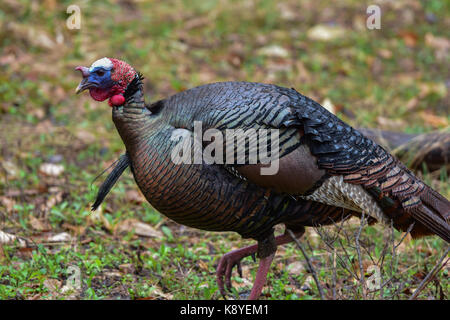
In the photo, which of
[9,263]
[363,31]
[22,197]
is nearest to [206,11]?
[363,31]

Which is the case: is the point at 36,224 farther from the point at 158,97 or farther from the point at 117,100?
the point at 158,97

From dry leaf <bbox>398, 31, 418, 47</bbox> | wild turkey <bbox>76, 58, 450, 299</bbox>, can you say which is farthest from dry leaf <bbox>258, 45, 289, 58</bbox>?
wild turkey <bbox>76, 58, 450, 299</bbox>

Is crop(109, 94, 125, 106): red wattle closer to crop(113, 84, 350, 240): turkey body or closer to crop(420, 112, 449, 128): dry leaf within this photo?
crop(113, 84, 350, 240): turkey body

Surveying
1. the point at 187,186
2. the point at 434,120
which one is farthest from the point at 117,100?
the point at 434,120

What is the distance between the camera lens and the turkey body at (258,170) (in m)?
3.38

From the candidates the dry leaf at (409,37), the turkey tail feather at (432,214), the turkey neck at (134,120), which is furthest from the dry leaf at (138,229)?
the dry leaf at (409,37)

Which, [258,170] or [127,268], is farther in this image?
[127,268]

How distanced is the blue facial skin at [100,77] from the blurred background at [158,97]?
119cm

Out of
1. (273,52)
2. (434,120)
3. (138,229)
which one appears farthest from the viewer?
(273,52)

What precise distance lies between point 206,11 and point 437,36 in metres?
2.92

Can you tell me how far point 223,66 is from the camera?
743cm

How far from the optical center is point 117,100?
3.48 metres

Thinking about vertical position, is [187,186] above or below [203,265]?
above

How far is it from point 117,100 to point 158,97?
3.19m
